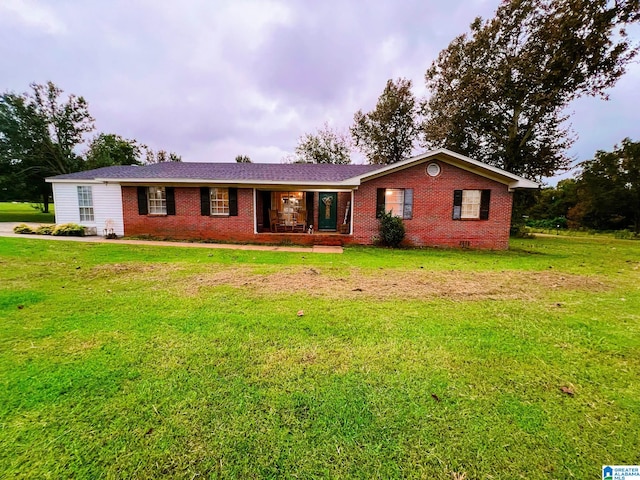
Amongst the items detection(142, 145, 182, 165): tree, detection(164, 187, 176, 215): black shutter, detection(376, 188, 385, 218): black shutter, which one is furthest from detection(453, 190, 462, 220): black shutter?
detection(142, 145, 182, 165): tree

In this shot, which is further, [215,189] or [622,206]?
[622,206]

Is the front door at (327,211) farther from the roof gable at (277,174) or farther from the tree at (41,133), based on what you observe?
the tree at (41,133)

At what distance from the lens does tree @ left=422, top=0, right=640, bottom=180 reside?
15703 millimetres

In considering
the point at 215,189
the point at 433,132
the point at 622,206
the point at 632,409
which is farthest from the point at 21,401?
the point at 622,206

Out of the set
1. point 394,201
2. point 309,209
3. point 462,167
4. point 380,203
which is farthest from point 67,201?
point 462,167

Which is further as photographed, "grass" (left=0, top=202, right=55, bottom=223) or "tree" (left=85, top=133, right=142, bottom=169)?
"tree" (left=85, top=133, right=142, bottom=169)

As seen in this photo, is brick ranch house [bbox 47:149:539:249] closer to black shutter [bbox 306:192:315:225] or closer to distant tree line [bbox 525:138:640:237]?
black shutter [bbox 306:192:315:225]

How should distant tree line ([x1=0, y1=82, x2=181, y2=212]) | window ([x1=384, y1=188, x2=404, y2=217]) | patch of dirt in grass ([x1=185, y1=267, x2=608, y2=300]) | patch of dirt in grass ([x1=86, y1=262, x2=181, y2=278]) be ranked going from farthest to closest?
distant tree line ([x1=0, y1=82, x2=181, y2=212]), window ([x1=384, y1=188, x2=404, y2=217]), patch of dirt in grass ([x1=86, y1=262, x2=181, y2=278]), patch of dirt in grass ([x1=185, y1=267, x2=608, y2=300])

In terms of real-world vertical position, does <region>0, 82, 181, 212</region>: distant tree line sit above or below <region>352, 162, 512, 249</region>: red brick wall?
above

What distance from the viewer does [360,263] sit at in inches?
328

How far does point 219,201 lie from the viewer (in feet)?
43.0

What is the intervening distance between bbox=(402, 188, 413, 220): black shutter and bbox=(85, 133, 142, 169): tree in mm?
27338

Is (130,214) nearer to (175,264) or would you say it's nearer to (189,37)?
(175,264)

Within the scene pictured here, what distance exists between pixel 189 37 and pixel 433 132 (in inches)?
654
